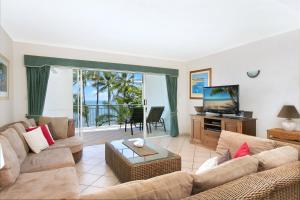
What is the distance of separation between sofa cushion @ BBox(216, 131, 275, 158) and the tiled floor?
0.93m

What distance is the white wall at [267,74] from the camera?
10.5 feet

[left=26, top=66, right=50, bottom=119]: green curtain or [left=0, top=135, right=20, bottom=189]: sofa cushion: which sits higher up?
[left=26, top=66, right=50, bottom=119]: green curtain

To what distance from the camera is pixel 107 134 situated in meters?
5.70

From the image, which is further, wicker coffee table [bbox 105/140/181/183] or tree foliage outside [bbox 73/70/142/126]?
tree foliage outside [bbox 73/70/142/126]

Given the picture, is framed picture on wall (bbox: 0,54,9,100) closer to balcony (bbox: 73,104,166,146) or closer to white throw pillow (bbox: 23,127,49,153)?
white throw pillow (bbox: 23,127,49,153)

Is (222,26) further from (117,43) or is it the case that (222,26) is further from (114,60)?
(114,60)

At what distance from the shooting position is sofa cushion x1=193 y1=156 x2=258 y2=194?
1046 mm

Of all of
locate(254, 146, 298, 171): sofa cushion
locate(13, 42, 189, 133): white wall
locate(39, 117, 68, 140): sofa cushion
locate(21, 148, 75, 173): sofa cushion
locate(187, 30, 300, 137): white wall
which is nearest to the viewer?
locate(254, 146, 298, 171): sofa cushion

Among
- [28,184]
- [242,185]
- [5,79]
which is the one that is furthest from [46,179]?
[5,79]

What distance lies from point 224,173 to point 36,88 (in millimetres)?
3905

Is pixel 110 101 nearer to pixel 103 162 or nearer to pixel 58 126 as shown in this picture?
pixel 58 126

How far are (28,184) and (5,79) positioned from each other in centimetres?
231

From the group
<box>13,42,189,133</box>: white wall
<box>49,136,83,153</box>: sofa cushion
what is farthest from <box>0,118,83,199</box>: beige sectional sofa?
<box>13,42,189,133</box>: white wall

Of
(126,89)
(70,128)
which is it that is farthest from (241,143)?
(126,89)
